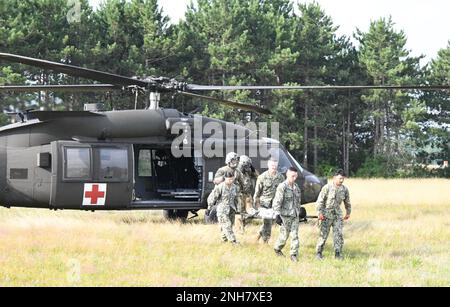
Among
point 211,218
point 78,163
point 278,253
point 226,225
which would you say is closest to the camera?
point 278,253

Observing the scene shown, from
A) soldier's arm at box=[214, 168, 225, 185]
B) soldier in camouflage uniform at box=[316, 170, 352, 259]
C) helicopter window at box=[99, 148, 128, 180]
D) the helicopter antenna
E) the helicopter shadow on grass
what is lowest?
the helicopter shadow on grass

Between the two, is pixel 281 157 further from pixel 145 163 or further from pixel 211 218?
pixel 145 163

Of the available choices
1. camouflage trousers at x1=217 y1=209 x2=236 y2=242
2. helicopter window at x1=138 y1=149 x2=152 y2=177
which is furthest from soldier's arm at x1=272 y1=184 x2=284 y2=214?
helicopter window at x1=138 y1=149 x2=152 y2=177

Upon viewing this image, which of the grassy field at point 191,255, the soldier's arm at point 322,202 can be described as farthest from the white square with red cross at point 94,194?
the soldier's arm at point 322,202

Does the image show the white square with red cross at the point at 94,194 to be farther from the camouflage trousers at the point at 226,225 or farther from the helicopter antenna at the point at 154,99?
the camouflage trousers at the point at 226,225

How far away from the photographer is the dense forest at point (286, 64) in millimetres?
40812

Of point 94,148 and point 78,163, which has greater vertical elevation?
point 94,148

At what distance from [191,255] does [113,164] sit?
10.5ft

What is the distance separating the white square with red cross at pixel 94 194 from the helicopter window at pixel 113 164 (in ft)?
0.60

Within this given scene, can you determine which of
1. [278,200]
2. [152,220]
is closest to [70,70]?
[278,200]

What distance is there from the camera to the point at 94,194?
12.6 meters

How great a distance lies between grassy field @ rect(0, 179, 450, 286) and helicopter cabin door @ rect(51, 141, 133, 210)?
0.61m

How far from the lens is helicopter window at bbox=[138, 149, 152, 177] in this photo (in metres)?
15.3

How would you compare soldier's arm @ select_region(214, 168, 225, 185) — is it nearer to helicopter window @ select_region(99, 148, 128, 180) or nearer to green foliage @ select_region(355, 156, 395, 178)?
helicopter window @ select_region(99, 148, 128, 180)
